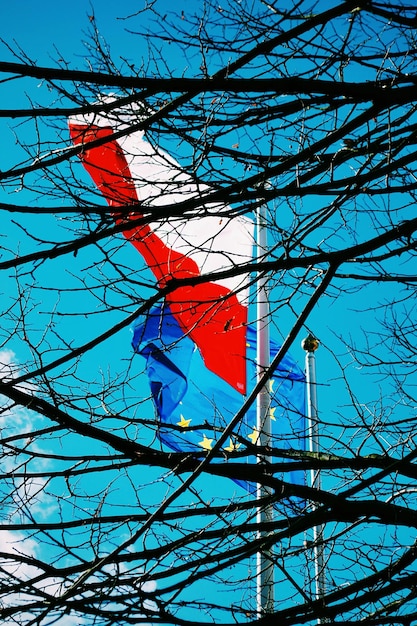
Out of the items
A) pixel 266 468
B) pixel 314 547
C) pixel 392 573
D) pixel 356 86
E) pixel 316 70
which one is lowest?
pixel 392 573

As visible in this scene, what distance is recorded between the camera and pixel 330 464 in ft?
11.6

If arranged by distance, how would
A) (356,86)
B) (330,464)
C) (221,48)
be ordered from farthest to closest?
(330,464) → (221,48) → (356,86)

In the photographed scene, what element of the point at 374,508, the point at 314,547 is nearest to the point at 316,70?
the point at 374,508

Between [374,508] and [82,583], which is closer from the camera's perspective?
[82,583]

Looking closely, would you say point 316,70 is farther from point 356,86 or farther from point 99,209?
point 99,209

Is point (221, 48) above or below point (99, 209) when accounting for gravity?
above

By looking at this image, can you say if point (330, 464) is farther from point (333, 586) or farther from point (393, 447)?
point (333, 586)

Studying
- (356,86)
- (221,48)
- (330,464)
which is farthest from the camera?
(330,464)

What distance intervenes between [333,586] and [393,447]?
831 mm

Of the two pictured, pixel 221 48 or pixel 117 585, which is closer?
pixel 117 585

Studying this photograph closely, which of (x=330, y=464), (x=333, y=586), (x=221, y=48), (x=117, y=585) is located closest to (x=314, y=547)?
(x=333, y=586)

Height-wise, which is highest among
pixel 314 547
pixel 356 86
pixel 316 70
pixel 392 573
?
pixel 316 70

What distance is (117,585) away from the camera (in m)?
3.04

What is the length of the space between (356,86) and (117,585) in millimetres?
2406
